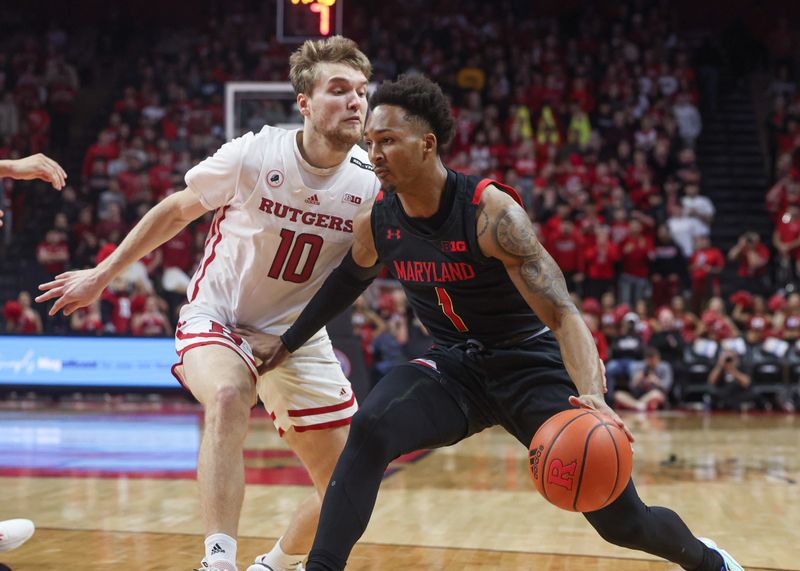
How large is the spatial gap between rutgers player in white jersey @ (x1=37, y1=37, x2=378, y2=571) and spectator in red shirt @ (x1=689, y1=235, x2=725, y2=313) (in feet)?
37.8

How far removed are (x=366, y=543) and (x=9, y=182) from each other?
14010mm

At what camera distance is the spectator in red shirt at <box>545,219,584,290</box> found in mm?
15430

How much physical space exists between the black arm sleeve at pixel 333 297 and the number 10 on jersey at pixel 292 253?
11.0 inches

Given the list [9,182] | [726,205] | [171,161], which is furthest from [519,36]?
[9,182]

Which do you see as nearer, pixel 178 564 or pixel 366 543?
pixel 178 564

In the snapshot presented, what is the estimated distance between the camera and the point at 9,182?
58.0ft

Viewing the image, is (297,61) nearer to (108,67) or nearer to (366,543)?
(366,543)

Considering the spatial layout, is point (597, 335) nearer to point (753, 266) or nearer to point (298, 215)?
point (753, 266)

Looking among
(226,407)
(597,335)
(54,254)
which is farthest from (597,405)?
(54,254)

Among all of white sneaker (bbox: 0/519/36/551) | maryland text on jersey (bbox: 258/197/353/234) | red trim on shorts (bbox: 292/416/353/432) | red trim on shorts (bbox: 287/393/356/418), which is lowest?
white sneaker (bbox: 0/519/36/551)

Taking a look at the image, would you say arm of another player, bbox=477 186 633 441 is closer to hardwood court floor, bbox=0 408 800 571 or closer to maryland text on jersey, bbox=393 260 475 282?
maryland text on jersey, bbox=393 260 475 282

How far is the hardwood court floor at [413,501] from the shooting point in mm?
5277

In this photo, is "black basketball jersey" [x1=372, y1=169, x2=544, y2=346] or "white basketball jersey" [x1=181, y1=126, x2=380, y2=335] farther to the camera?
"white basketball jersey" [x1=181, y1=126, x2=380, y2=335]

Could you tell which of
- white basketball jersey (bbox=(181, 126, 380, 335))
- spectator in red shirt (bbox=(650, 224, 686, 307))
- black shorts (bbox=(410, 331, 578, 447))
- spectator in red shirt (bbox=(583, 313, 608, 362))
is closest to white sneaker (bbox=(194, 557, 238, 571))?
black shorts (bbox=(410, 331, 578, 447))
